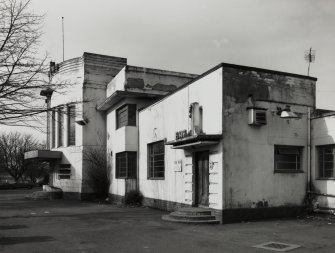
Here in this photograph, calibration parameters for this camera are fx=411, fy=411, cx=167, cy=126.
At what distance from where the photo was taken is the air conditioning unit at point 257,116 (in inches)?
513

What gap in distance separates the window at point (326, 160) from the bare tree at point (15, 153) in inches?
2001

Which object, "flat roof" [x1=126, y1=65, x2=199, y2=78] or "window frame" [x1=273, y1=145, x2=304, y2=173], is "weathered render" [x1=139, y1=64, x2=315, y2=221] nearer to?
"window frame" [x1=273, y1=145, x2=304, y2=173]

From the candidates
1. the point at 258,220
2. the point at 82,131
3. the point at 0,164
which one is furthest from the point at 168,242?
the point at 0,164

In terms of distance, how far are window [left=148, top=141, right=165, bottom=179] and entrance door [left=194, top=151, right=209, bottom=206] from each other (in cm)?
311

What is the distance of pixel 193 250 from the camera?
8625mm

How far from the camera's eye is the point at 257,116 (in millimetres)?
13094

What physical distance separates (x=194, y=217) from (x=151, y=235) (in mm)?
2394

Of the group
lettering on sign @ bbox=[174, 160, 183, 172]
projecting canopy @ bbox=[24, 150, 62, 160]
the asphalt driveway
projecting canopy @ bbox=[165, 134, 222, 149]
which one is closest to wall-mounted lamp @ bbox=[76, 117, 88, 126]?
projecting canopy @ bbox=[24, 150, 62, 160]

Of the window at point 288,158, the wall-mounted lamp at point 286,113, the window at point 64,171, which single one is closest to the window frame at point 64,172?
the window at point 64,171

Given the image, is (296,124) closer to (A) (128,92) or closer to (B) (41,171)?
(A) (128,92)

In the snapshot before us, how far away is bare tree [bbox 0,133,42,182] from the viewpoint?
59438 millimetres

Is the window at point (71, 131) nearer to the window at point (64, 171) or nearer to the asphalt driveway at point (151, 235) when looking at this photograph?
the window at point (64, 171)

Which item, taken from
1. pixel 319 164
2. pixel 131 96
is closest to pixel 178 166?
pixel 319 164

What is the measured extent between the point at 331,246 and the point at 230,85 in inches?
229
